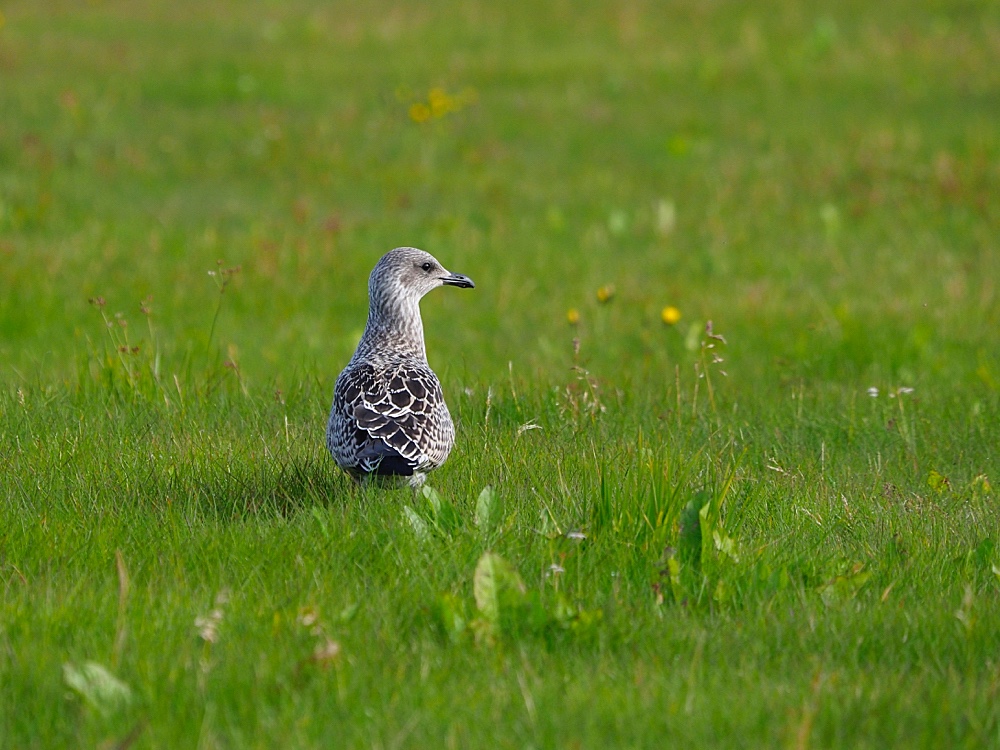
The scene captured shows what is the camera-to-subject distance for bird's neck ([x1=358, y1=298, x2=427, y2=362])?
5897mm

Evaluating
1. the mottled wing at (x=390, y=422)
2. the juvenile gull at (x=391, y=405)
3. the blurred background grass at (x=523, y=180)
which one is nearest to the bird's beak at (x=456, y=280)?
the juvenile gull at (x=391, y=405)

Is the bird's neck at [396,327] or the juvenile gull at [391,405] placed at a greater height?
the bird's neck at [396,327]

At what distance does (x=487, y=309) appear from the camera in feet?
33.6

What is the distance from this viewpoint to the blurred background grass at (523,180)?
30.4 feet

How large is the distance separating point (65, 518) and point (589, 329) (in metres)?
5.53

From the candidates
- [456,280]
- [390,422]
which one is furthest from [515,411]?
[390,422]

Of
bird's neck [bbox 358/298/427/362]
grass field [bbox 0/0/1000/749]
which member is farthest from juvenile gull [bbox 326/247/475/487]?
grass field [bbox 0/0/1000/749]

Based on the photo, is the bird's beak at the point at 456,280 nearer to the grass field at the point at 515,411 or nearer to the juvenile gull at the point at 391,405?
the juvenile gull at the point at 391,405

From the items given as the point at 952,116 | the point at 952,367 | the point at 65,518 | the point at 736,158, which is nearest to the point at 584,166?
the point at 736,158

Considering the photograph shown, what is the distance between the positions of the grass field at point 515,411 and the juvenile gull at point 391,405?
175mm

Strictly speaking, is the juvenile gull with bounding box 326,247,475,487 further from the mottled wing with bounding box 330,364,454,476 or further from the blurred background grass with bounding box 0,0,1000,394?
the blurred background grass with bounding box 0,0,1000,394

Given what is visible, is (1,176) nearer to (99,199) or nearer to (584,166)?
(99,199)

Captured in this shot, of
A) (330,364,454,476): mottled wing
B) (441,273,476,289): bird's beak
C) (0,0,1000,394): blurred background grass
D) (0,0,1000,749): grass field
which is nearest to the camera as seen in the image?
(0,0,1000,749): grass field

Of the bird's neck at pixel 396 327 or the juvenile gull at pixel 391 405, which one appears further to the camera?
the bird's neck at pixel 396 327
